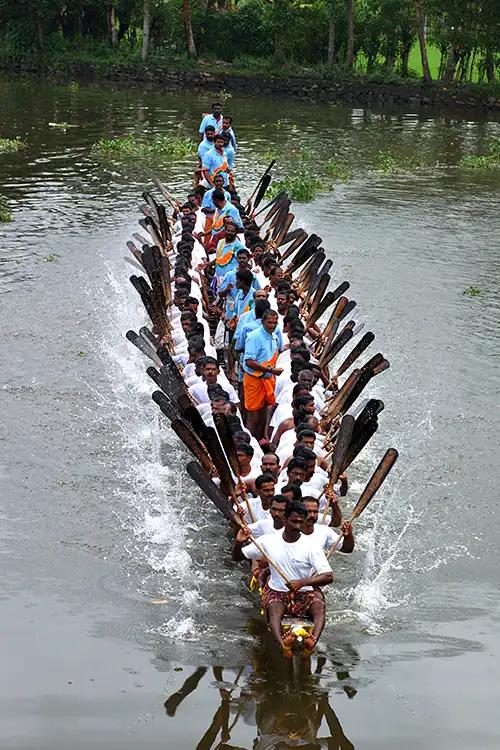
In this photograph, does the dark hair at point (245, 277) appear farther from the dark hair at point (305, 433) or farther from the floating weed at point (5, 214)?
the floating weed at point (5, 214)

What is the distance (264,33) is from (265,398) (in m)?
39.6

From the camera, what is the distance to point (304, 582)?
796cm

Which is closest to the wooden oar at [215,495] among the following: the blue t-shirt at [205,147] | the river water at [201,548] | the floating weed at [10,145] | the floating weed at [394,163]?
the river water at [201,548]

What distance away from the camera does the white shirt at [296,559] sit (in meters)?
8.00

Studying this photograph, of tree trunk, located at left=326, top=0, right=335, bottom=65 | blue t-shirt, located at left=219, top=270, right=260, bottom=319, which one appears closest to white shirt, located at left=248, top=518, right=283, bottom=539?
blue t-shirt, located at left=219, top=270, right=260, bottom=319

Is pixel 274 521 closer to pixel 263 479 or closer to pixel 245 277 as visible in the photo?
pixel 263 479

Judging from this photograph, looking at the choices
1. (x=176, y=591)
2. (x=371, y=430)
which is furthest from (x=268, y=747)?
(x=371, y=430)

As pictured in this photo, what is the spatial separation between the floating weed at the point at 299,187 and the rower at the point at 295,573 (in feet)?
55.0

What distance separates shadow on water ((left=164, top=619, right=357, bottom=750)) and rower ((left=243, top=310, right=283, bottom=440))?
3.24m

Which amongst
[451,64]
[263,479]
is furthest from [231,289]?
[451,64]

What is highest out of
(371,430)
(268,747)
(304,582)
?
(371,430)

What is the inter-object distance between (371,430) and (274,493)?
1160 mm

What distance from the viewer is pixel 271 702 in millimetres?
7750

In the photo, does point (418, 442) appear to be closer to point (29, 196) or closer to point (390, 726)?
point (390, 726)
